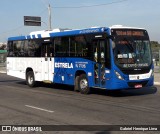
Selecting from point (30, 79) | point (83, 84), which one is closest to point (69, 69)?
point (83, 84)

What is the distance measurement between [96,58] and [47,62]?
4425 mm

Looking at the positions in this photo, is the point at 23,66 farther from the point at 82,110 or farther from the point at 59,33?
the point at 82,110

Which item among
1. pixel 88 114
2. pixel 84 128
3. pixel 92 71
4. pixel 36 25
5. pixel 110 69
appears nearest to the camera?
pixel 84 128

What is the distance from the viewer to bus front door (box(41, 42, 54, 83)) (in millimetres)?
18969

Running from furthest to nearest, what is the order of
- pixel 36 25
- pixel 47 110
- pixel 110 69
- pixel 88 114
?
1. pixel 36 25
2. pixel 110 69
3. pixel 47 110
4. pixel 88 114

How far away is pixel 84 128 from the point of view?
28.5 feet

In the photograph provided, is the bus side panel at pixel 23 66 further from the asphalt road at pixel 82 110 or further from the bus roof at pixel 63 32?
the asphalt road at pixel 82 110

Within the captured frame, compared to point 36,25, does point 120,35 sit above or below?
below

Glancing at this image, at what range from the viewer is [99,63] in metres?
15.4

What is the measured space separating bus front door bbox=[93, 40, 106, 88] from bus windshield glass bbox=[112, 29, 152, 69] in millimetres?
628

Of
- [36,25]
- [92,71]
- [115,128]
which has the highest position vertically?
[36,25]

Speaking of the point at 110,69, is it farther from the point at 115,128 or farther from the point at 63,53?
the point at 115,128

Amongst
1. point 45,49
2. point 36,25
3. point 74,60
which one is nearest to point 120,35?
point 74,60

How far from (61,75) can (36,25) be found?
1215 inches
